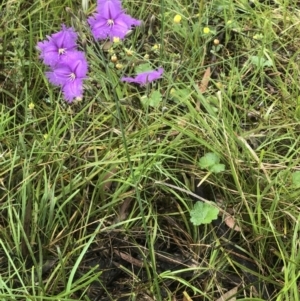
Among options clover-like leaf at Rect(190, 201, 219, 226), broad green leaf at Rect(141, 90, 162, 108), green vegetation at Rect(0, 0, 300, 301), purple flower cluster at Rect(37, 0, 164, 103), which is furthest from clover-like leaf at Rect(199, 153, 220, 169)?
purple flower cluster at Rect(37, 0, 164, 103)

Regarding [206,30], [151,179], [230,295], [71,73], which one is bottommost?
[230,295]

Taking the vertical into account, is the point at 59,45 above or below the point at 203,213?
above

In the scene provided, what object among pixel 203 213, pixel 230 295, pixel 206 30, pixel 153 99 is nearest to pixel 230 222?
pixel 203 213

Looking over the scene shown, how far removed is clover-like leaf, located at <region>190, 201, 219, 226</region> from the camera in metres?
1.40

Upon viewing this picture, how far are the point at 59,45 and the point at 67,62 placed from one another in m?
0.09

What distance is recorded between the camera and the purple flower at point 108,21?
4.85ft

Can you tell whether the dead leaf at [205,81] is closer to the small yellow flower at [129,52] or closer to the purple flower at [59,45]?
the small yellow flower at [129,52]

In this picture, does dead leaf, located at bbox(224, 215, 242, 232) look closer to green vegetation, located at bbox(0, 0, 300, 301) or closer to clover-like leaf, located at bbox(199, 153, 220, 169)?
green vegetation, located at bbox(0, 0, 300, 301)

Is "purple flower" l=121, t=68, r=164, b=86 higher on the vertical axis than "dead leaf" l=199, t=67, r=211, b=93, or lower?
higher

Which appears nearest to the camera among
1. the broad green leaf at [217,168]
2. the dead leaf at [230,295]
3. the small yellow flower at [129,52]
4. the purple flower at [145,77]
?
the dead leaf at [230,295]

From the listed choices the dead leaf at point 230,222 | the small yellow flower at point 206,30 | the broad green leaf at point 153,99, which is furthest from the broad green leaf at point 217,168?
the small yellow flower at point 206,30

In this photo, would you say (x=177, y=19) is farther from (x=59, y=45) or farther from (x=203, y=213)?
(x=203, y=213)

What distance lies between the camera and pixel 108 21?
1494mm

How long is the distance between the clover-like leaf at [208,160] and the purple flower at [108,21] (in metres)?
0.38
